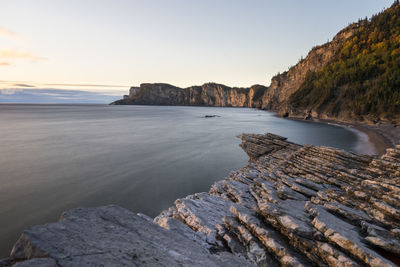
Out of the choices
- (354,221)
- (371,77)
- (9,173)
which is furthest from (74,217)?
(371,77)

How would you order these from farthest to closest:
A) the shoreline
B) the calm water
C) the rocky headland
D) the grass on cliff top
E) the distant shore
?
the grass on cliff top
the rocky headland
the distant shore
the shoreline
the calm water

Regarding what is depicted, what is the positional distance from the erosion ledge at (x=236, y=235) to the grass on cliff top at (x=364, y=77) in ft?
202

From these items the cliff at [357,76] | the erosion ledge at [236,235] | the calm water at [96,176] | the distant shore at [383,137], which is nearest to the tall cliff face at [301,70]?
the cliff at [357,76]

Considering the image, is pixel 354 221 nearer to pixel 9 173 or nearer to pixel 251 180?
pixel 251 180

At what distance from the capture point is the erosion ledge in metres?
4.03

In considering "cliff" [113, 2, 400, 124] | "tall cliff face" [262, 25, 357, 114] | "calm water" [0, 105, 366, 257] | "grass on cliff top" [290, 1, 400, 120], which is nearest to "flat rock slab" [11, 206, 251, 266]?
"calm water" [0, 105, 366, 257]

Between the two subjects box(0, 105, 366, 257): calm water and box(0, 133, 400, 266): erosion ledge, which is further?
box(0, 105, 366, 257): calm water

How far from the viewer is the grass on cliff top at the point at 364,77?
5975 centimetres

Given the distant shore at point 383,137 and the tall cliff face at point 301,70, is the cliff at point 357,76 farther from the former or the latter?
the distant shore at point 383,137

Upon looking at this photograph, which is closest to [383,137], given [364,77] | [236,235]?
[236,235]

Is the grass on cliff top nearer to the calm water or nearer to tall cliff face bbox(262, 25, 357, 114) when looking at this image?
tall cliff face bbox(262, 25, 357, 114)

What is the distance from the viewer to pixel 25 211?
14453 millimetres

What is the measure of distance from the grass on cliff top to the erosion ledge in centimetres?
6167

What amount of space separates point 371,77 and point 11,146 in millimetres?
111594
